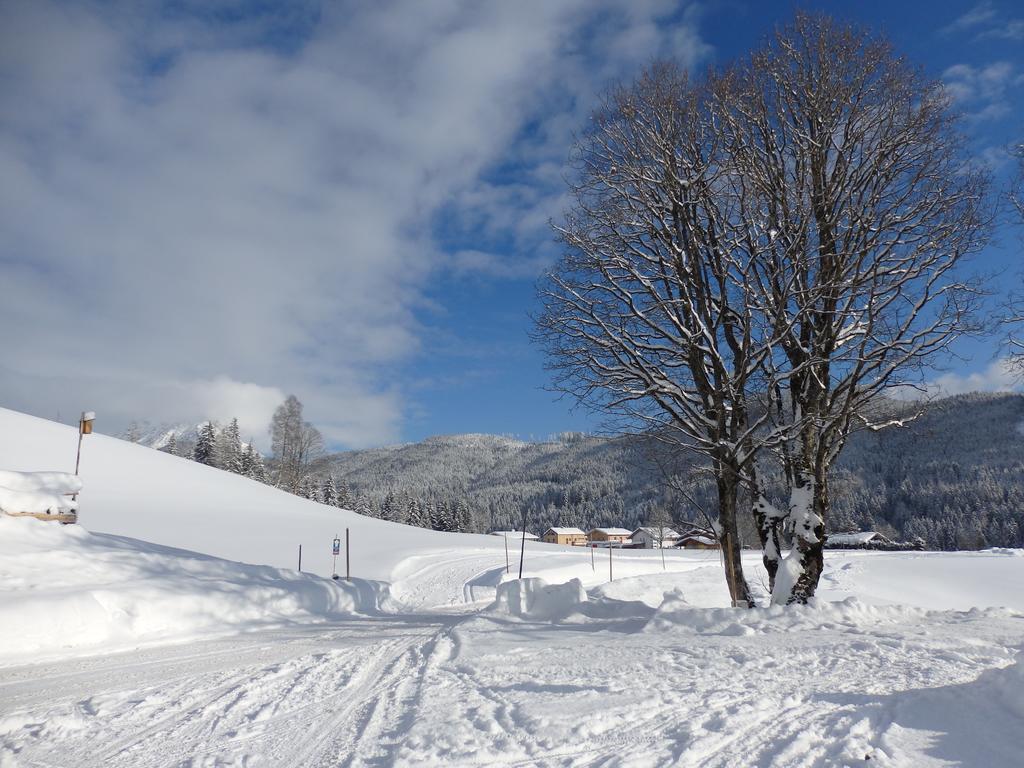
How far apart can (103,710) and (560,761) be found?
411 centimetres

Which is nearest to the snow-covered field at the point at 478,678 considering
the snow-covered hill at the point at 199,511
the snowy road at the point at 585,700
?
the snowy road at the point at 585,700

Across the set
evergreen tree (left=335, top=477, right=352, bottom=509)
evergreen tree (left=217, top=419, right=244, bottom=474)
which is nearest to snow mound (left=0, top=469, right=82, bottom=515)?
evergreen tree (left=217, top=419, right=244, bottom=474)

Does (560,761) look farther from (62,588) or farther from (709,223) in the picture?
(62,588)

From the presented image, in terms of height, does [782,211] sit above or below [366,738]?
above

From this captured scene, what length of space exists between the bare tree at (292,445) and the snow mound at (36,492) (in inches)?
1608

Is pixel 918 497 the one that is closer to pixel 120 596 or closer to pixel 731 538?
pixel 731 538

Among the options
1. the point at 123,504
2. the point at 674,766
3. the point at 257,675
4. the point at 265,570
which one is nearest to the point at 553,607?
the point at 257,675

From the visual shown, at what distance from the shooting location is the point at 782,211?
28.6ft

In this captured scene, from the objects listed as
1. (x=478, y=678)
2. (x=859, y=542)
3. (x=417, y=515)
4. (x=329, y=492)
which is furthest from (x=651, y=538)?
(x=478, y=678)

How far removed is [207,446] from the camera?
68.5m

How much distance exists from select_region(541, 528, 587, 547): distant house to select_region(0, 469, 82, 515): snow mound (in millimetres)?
85842

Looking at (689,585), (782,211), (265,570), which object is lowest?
(689,585)

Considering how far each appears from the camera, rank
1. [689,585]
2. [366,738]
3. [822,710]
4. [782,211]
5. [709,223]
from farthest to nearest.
Answer: [689,585] → [709,223] → [782,211] → [366,738] → [822,710]

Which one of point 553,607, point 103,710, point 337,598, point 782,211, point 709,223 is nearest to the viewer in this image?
point 103,710
